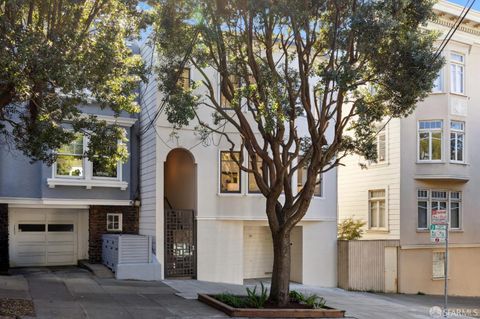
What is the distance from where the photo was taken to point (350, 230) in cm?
2262

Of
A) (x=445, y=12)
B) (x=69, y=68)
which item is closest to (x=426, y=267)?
(x=445, y=12)

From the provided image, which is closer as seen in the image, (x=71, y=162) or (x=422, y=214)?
(x=71, y=162)

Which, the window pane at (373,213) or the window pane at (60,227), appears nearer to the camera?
the window pane at (60,227)

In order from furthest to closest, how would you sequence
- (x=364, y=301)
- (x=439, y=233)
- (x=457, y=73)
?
(x=457, y=73), (x=364, y=301), (x=439, y=233)

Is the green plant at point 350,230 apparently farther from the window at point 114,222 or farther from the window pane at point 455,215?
the window at point 114,222

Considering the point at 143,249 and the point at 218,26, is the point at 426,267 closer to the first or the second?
the point at 143,249

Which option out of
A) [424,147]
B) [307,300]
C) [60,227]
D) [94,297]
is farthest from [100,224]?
[424,147]

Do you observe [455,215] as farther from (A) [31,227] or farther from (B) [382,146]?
(A) [31,227]

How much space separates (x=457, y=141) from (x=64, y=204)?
16088mm

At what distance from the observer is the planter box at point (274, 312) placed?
12.3 metres

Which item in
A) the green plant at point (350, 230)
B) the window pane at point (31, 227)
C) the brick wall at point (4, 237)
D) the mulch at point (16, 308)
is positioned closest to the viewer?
the mulch at point (16, 308)

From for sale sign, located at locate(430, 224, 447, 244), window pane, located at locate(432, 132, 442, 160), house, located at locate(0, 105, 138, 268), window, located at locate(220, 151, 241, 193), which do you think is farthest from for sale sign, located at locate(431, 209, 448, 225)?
house, located at locate(0, 105, 138, 268)

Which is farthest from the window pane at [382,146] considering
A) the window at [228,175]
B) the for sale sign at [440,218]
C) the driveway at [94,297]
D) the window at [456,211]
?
the driveway at [94,297]

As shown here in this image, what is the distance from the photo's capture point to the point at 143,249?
56.4 feet
